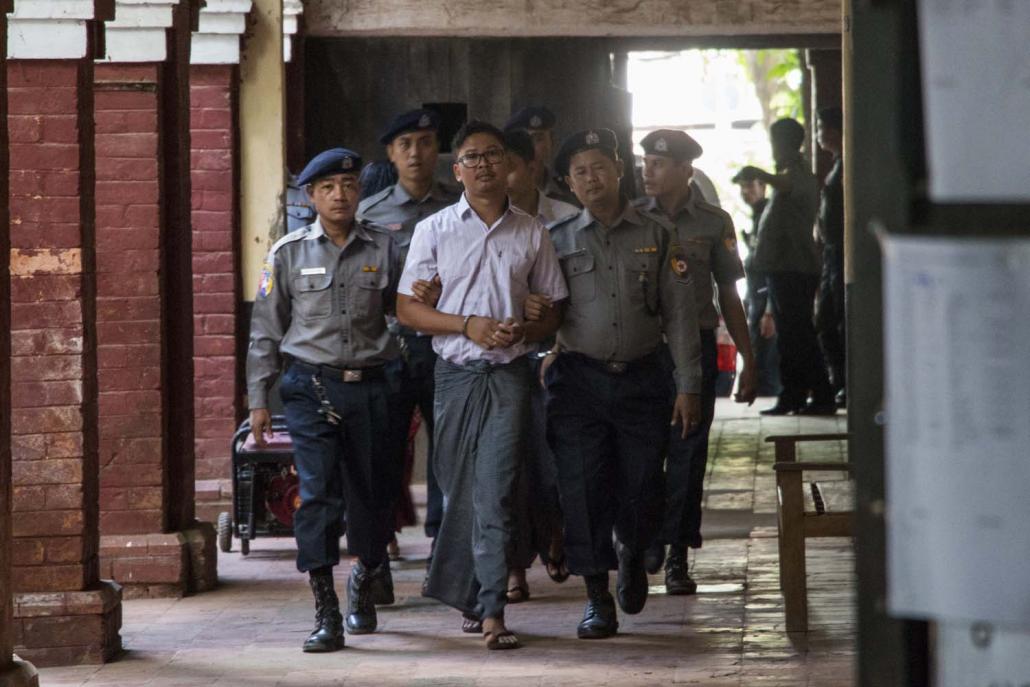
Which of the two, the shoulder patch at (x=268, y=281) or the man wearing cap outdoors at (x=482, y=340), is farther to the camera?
the shoulder patch at (x=268, y=281)

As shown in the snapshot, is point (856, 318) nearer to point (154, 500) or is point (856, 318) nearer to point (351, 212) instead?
point (351, 212)

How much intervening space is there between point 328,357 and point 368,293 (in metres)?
0.28

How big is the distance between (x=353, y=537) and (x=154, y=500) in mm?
1070

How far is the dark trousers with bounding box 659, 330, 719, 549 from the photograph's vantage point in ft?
24.5

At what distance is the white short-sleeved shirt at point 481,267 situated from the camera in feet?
21.0

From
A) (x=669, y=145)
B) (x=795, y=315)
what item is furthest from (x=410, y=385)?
(x=795, y=315)

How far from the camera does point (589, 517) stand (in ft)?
21.6

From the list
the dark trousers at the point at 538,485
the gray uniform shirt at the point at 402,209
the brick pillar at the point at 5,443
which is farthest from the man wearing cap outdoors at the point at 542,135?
the brick pillar at the point at 5,443

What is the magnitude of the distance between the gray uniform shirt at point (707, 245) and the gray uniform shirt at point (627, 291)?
0.84 meters

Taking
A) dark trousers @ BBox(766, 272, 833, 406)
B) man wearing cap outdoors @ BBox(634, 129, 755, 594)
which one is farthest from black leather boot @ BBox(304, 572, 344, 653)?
dark trousers @ BBox(766, 272, 833, 406)

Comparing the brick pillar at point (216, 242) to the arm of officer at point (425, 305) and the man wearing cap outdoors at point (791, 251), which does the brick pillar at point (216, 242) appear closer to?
the arm of officer at point (425, 305)

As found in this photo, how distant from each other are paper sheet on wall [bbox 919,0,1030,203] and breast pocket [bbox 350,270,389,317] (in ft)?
15.6

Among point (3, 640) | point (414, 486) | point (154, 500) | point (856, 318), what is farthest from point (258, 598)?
point (856, 318)

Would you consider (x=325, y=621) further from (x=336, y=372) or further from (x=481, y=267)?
(x=481, y=267)
